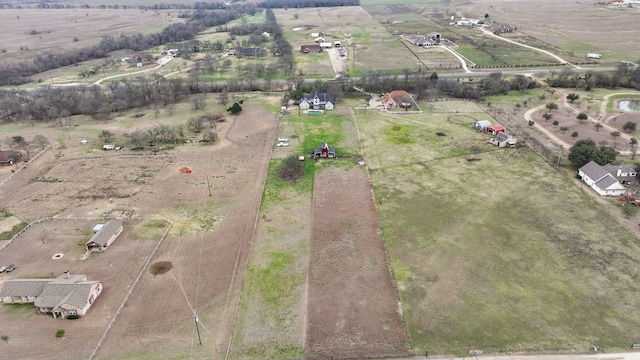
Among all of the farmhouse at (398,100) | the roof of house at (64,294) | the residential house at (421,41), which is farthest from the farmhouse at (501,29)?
the roof of house at (64,294)

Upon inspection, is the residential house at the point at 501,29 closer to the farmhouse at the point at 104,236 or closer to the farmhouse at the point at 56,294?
the farmhouse at the point at 104,236

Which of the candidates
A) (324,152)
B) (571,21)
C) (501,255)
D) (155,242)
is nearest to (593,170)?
(501,255)

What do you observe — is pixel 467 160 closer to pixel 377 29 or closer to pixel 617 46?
pixel 617 46

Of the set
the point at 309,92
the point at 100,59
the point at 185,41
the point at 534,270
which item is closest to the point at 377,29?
the point at 185,41

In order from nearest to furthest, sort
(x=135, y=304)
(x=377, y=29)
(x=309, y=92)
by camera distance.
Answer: (x=135, y=304) → (x=309, y=92) → (x=377, y=29)

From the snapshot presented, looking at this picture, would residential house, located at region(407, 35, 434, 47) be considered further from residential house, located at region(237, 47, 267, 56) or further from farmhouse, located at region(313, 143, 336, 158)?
farmhouse, located at region(313, 143, 336, 158)

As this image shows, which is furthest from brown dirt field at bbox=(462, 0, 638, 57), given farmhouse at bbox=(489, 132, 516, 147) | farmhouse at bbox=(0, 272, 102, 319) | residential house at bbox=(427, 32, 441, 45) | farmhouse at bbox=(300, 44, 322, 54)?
farmhouse at bbox=(0, 272, 102, 319)
